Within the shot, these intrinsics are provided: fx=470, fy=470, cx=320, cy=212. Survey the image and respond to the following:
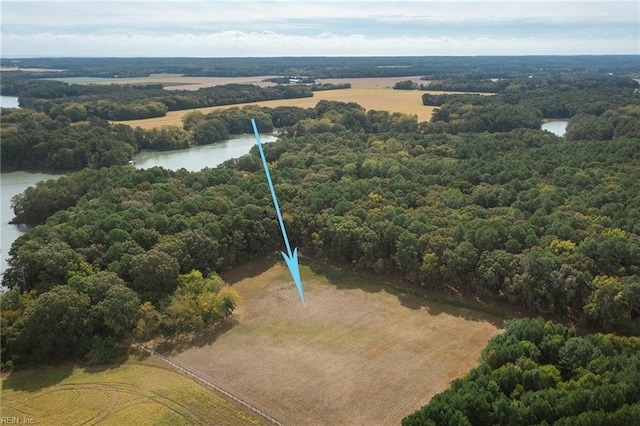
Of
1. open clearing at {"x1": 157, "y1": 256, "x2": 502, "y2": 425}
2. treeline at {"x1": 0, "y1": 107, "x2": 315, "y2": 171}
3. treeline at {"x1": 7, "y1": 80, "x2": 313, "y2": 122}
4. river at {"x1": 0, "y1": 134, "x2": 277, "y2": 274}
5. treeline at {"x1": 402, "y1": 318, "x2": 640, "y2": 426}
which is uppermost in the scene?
treeline at {"x1": 7, "y1": 80, "x2": 313, "y2": 122}

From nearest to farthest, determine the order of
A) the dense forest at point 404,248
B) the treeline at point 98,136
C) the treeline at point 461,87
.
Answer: the dense forest at point 404,248 < the treeline at point 98,136 < the treeline at point 461,87

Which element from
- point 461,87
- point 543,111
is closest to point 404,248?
point 543,111

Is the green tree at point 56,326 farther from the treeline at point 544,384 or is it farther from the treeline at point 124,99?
the treeline at point 124,99

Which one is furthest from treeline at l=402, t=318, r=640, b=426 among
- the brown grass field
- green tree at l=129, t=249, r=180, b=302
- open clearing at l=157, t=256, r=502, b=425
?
the brown grass field

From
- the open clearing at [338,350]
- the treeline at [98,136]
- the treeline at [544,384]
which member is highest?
the treeline at [98,136]

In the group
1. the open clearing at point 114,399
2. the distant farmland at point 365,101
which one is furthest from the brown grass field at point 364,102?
the open clearing at point 114,399

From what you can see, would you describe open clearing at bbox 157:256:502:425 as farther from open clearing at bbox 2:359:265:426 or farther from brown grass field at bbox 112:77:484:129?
brown grass field at bbox 112:77:484:129

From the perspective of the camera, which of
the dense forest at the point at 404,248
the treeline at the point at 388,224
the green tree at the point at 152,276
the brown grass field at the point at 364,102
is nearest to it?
the dense forest at the point at 404,248
